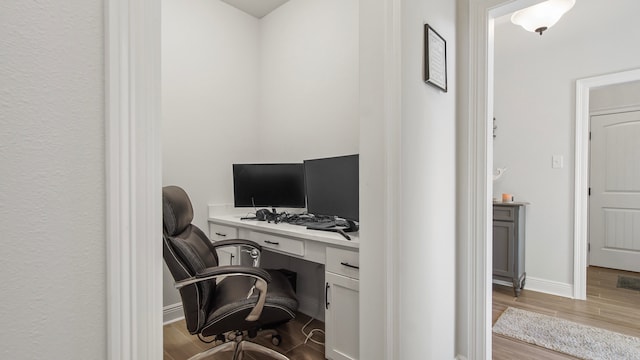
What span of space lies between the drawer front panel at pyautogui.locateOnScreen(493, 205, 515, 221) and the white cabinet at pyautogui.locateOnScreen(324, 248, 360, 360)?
7.24 feet

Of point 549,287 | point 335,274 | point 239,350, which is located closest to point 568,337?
point 549,287

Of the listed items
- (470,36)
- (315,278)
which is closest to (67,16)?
(470,36)

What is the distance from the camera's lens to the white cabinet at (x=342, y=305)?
172cm

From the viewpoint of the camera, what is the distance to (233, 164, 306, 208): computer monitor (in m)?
2.54

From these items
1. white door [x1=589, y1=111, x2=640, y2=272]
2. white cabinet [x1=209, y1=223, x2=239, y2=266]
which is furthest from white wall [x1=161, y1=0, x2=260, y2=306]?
white door [x1=589, y1=111, x2=640, y2=272]

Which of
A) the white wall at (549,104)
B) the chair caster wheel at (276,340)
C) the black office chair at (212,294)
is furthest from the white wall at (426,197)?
the white wall at (549,104)

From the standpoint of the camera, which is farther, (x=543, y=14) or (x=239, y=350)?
(x=543, y=14)

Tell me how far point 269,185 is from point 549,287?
3.12 m

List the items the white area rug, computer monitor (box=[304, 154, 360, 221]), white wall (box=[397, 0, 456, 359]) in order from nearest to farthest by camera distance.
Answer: white wall (box=[397, 0, 456, 359]) < computer monitor (box=[304, 154, 360, 221]) < the white area rug

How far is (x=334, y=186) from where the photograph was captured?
6.73 feet

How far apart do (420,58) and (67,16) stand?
4.43 ft

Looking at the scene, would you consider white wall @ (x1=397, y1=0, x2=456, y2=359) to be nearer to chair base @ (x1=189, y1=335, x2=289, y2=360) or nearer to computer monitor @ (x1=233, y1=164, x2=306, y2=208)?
chair base @ (x1=189, y1=335, x2=289, y2=360)

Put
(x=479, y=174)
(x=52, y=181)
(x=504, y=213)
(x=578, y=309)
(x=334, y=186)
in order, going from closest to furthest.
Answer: (x=52, y=181) → (x=479, y=174) → (x=334, y=186) → (x=578, y=309) → (x=504, y=213)

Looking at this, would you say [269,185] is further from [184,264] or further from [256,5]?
[256,5]
